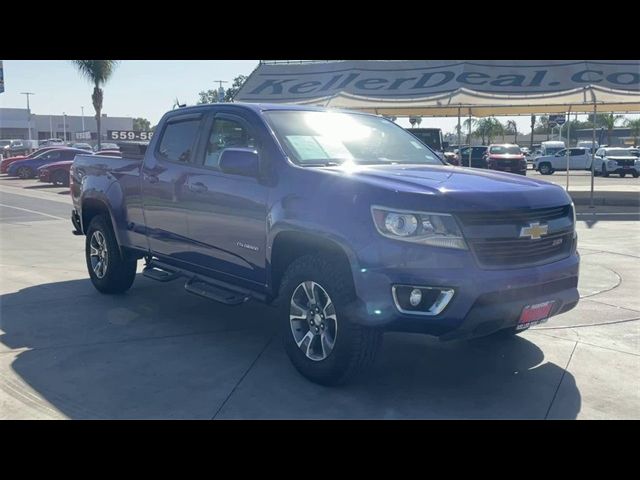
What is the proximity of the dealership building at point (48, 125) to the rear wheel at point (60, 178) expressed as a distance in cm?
6913

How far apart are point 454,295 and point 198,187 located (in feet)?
8.53

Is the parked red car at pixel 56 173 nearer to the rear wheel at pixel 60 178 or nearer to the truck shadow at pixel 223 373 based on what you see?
the rear wheel at pixel 60 178

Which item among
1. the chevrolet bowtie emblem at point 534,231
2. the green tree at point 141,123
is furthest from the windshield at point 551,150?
the green tree at point 141,123

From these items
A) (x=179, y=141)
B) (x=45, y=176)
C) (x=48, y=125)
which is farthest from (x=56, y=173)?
(x=48, y=125)

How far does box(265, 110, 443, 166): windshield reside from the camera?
5137 mm

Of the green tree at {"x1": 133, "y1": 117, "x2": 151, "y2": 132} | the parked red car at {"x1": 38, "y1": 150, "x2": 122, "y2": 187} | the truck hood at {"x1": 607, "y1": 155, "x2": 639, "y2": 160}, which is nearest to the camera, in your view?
the parked red car at {"x1": 38, "y1": 150, "x2": 122, "y2": 187}

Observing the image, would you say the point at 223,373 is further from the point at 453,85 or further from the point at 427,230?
the point at 453,85

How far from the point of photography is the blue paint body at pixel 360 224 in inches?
161

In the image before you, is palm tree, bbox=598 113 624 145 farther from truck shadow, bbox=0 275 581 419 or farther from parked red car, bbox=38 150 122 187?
truck shadow, bbox=0 275 581 419

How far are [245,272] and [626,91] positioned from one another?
618 inches

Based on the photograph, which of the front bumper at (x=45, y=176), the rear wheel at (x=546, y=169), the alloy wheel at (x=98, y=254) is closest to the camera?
the alloy wheel at (x=98, y=254)

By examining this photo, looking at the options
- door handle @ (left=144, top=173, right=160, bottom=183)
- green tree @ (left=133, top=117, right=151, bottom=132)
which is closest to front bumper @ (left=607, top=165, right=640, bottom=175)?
door handle @ (left=144, top=173, right=160, bottom=183)

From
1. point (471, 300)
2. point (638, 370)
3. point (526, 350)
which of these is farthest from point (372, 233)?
point (638, 370)

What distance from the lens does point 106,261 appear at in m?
7.24
